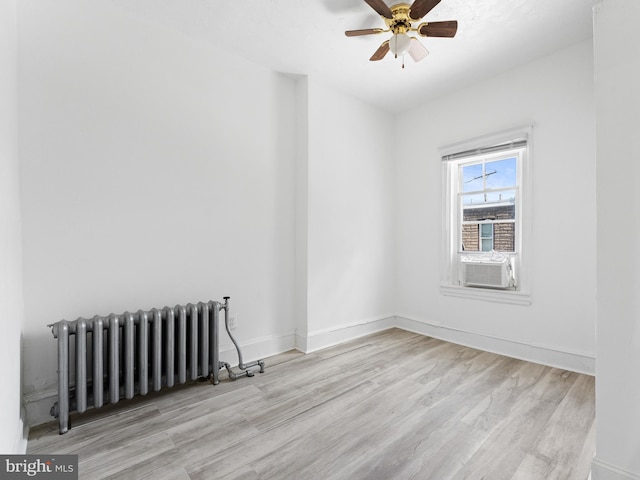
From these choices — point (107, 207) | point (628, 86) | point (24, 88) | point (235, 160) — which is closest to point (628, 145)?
point (628, 86)

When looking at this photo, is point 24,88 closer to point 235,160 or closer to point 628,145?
point 235,160

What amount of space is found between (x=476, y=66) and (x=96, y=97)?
3529 mm

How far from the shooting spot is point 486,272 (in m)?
3.49

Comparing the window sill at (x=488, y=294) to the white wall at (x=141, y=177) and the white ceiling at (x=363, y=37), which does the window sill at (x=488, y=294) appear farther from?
the white ceiling at (x=363, y=37)

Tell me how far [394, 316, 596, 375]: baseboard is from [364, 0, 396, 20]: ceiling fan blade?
129 inches

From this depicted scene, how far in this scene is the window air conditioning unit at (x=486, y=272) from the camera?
3.34 meters

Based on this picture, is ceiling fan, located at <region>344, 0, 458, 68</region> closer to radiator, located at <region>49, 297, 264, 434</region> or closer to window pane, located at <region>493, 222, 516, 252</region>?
window pane, located at <region>493, 222, 516, 252</region>

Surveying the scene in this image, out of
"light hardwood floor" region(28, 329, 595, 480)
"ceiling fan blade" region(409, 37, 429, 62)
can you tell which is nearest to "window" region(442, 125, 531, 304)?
"light hardwood floor" region(28, 329, 595, 480)

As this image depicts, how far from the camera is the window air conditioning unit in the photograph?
3342 millimetres

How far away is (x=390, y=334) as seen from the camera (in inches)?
158

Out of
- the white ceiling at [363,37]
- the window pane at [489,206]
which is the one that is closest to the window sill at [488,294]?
the window pane at [489,206]

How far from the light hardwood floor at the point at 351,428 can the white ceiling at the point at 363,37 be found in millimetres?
3036

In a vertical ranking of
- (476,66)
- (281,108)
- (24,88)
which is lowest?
(24,88)
